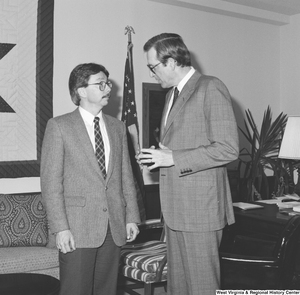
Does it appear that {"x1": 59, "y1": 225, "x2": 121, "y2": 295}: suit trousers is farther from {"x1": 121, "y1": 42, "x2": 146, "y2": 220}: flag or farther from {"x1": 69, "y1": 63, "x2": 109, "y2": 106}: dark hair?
{"x1": 121, "y1": 42, "x2": 146, "y2": 220}: flag

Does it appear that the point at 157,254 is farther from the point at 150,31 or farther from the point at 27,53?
the point at 150,31

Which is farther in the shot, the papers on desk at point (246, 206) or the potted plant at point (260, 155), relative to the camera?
Result: the potted plant at point (260, 155)

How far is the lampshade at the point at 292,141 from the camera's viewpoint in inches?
161

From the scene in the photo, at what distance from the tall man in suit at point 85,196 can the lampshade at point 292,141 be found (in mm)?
1961

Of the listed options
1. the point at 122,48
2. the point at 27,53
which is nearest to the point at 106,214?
the point at 27,53

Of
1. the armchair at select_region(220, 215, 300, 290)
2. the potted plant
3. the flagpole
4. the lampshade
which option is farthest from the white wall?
the armchair at select_region(220, 215, 300, 290)

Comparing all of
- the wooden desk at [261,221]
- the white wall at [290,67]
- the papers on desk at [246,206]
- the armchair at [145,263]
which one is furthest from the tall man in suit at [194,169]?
the white wall at [290,67]

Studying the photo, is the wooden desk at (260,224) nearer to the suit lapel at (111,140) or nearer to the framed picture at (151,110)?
the suit lapel at (111,140)

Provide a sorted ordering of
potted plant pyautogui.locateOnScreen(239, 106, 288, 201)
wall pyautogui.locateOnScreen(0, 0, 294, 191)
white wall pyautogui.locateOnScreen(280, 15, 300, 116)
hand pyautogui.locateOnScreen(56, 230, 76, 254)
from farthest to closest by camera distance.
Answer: white wall pyautogui.locateOnScreen(280, 15, 300, 116) < potted plant pyautogui.locateOnScreen(239, 106, 288, 201) < wall pyautogui.locateOnScreen(0, 0, 294, 191) < hand pyautogui.locateOnScreen(56, 230, 76, 254)

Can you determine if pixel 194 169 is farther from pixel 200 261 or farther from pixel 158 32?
pixel 158 32

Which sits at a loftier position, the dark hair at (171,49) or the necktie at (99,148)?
the dark hair at (171,49)

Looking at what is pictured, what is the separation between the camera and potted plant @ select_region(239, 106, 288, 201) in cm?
546

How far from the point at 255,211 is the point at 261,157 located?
6.86ft

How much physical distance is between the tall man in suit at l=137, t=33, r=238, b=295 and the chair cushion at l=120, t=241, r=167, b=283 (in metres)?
1.14
